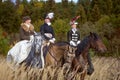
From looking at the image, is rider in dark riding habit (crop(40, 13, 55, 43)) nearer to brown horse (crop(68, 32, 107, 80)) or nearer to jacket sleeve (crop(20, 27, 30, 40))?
jacket sleeve (crop(20, 27, 30, 40))

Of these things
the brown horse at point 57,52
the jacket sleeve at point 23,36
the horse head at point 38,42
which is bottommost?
the brown horse at point 57,52

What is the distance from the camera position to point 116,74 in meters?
7.98

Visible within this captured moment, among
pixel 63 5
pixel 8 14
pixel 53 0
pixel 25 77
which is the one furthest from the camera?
pixel 63 5

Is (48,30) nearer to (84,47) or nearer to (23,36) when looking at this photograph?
(23,36)

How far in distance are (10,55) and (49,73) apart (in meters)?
2.59

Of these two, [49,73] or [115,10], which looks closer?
[49,73]

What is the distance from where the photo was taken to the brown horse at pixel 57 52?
959 cm

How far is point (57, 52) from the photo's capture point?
9758 mm

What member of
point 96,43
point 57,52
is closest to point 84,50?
point 96,43

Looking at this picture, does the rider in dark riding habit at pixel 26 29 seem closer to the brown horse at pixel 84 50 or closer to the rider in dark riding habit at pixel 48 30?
the rider in dark riding habit at pixel 48 30

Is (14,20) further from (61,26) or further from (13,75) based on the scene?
(13,75)

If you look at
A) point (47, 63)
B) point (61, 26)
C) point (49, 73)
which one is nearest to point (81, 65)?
point (47, 63)

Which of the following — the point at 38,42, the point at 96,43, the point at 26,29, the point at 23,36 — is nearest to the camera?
the point at 38,42

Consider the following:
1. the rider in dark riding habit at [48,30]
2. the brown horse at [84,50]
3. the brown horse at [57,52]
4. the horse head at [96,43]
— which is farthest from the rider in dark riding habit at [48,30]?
the horse head at [96,43]
